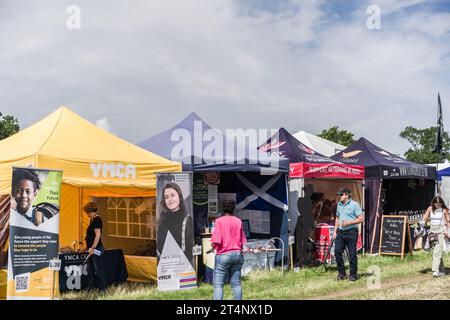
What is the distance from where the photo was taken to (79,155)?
8.16 metres

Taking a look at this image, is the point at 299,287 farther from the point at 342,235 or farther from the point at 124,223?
the point at 124,223

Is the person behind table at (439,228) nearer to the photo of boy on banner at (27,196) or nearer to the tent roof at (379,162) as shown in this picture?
the tent roof at (379,162)

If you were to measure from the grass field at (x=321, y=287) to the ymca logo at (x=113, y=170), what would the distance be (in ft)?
5.71

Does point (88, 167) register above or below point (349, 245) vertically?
above

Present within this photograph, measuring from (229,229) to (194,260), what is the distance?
2.57 meters

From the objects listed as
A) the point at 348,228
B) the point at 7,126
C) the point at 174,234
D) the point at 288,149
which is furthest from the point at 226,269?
the point at 7,126

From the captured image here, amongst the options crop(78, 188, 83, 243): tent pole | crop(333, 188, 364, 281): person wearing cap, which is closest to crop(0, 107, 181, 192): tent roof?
crop(78, 188, 83, 243): tent pole

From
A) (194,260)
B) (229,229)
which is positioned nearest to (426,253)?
(194,260)

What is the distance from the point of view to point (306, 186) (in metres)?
11.9

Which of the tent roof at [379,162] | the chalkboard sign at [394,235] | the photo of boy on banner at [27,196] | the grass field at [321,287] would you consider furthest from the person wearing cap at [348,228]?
the photo of boy on banner at [27,196]

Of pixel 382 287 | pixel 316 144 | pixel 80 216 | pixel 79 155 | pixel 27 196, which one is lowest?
pixel 382 287

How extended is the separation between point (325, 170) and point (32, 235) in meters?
6.60

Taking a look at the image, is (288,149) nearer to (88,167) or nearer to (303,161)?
(303,161)

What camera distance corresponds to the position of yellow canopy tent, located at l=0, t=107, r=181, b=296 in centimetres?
786
